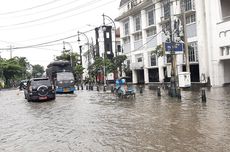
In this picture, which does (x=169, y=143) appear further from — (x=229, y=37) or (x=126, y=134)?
(x=229, y=37)

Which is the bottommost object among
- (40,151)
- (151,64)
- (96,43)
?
(40,151)

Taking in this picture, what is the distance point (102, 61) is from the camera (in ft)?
171

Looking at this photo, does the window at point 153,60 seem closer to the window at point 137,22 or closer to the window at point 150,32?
the window at point 150,32

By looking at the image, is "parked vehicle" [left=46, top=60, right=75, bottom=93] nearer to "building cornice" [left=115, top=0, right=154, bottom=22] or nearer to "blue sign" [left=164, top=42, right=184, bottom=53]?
"blue sign" [left=164, top=42, right=184, bottom=53]

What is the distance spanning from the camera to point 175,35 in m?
38.8

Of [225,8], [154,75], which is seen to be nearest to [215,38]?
[225,8]

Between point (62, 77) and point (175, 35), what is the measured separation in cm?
1334

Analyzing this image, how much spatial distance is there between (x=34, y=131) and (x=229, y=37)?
2636cm

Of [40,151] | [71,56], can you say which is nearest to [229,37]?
[40,151]

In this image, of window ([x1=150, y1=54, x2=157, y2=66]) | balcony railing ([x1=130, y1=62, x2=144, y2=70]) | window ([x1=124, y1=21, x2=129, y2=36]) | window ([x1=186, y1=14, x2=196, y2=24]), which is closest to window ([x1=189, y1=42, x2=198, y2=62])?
window ([x1=186, y1=14, x2=196, y2=24])

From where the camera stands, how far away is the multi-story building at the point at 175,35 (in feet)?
117

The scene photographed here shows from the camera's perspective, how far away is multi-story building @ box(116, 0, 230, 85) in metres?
35.6

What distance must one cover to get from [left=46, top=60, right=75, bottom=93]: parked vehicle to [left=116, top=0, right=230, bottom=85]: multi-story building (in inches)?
444

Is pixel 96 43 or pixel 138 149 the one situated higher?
pixel 96 43
